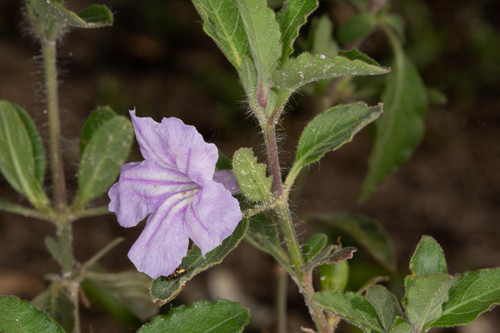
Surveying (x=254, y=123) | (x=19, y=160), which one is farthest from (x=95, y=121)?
(x=254, y=123)

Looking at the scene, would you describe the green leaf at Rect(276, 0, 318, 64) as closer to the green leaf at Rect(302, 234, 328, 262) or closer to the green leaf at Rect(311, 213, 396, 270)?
the green leaf at Rect(302, 234, 328, 262)

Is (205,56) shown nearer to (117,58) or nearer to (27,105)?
(117,58)

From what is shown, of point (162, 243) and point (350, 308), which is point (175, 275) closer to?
point (162, 243)

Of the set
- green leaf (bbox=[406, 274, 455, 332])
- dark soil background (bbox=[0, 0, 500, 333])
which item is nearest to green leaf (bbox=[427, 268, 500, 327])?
green leaf (bbox=[406, 274, 455, 332])

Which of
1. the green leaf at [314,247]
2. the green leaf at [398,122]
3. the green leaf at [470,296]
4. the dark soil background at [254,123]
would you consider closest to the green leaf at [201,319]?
the green leaf at [314,247]

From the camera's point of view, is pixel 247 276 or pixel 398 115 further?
pixel 247 276

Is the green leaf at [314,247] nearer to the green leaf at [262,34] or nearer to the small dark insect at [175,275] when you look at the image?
the small dark insect at [175,275]

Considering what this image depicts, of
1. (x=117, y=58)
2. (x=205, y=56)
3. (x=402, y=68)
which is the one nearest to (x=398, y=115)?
(x=402, y=68)
